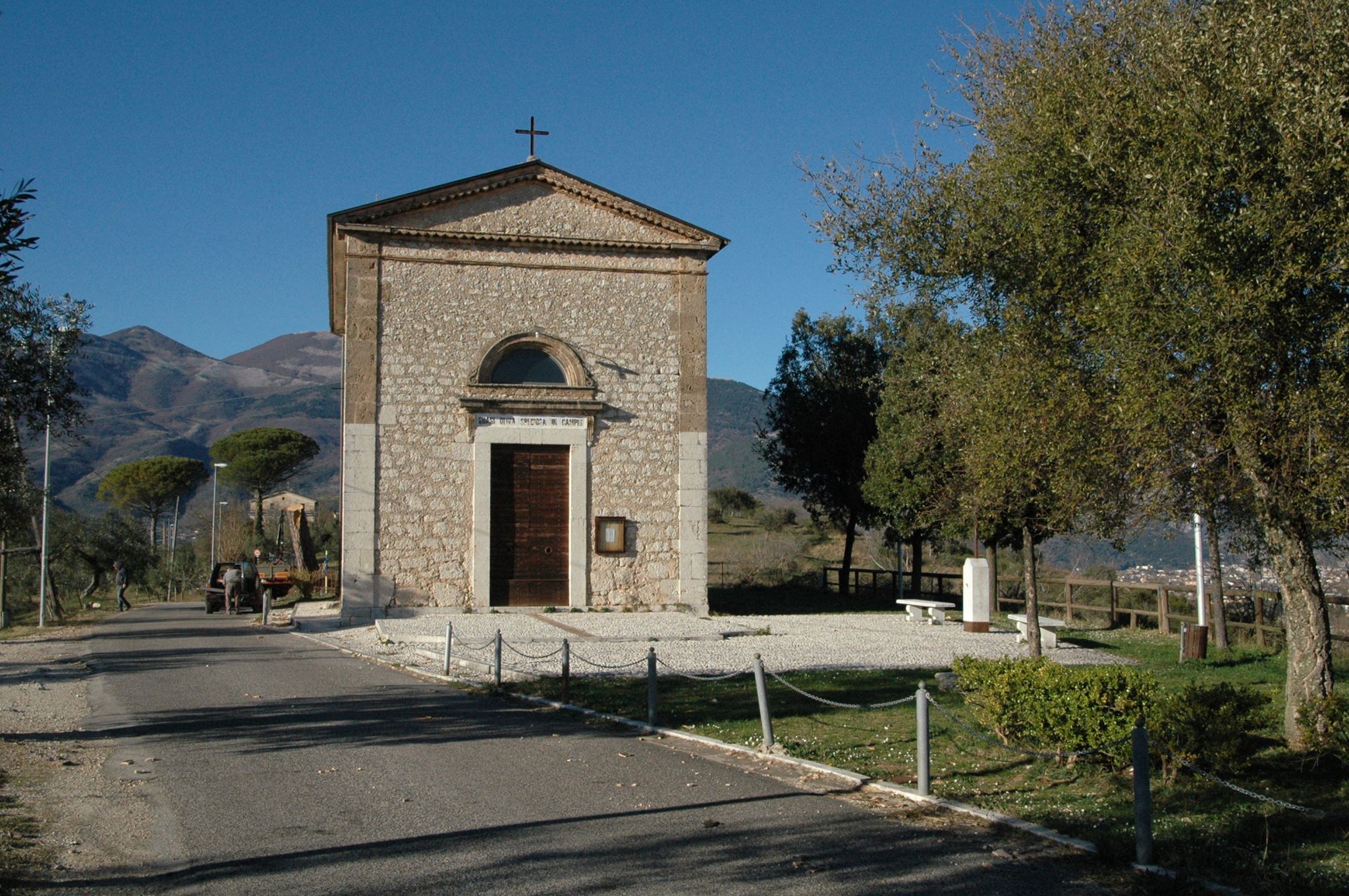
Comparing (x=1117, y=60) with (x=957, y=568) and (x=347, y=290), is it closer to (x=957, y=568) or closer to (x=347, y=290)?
(x=347, y=290)

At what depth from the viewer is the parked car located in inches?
1367

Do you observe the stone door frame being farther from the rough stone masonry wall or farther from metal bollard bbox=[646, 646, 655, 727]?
metal bollard bbox=[646, 646, 655, 727]

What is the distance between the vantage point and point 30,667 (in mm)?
17141

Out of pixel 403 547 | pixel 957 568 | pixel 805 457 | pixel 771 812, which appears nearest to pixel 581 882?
pixel 771 812

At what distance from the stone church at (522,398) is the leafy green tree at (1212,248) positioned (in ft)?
49.1

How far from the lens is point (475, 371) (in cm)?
2319

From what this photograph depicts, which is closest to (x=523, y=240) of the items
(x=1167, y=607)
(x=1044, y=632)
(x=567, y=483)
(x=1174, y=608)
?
(x=567, y=483)

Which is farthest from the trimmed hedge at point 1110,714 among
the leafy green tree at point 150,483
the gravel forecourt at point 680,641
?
the leafy green tree at point 150,483

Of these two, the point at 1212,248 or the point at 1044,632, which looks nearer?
the point at 1212,248

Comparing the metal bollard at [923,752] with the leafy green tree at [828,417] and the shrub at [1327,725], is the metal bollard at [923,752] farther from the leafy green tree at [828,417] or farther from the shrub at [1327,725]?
the leafy green tree at [828,417]

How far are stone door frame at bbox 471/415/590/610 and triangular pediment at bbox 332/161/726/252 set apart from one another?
414cm

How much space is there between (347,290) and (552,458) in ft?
18.6

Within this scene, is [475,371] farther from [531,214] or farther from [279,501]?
[279,501]

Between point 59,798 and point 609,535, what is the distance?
16.2 m
